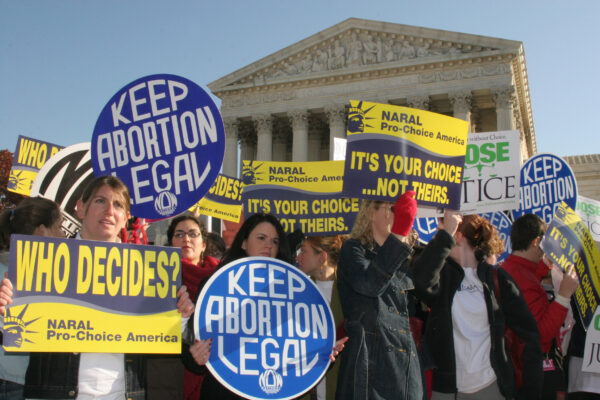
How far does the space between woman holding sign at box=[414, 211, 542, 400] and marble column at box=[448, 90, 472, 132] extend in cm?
3029

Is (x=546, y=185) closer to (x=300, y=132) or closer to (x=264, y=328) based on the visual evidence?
(x=264, y=328)

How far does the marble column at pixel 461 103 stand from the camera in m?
32.6

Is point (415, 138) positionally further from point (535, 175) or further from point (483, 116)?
point (483, 116)

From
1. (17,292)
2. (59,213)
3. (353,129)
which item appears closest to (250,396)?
(17,292)

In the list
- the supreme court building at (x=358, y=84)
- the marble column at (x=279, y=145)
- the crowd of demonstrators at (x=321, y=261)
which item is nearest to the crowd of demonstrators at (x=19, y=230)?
the crowd of demonstrators at (x=321, y=261)

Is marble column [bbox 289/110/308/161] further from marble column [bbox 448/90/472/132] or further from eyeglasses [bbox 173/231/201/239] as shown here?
eyeglasses [bbox 173/231/201/239]

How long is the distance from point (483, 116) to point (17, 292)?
37632 mm

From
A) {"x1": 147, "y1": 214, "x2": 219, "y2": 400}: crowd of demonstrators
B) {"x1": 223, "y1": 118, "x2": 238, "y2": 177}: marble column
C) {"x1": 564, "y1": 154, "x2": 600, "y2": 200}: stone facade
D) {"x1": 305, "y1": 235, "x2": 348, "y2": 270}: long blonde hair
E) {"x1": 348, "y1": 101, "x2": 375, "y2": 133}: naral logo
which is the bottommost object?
{"x1": 147, "y1": 214, "x2": 219, "y2": 400}: crowd of demonstrators

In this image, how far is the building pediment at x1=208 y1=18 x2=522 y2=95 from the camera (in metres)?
33.5

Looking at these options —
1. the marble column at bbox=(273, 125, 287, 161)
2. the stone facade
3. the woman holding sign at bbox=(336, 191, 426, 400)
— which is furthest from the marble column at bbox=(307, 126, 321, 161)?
the woman holding sign at bbox=(336, 191, 426, 400)

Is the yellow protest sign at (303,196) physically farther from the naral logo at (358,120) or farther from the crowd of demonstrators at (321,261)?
the naral logo at (358,120)

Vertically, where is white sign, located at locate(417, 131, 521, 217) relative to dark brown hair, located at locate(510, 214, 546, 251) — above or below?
above

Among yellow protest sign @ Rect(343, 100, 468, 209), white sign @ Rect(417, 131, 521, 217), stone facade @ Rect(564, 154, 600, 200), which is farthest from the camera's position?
stone facade @ Rect(564, 154, 600, 200)

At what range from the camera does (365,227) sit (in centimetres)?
338
